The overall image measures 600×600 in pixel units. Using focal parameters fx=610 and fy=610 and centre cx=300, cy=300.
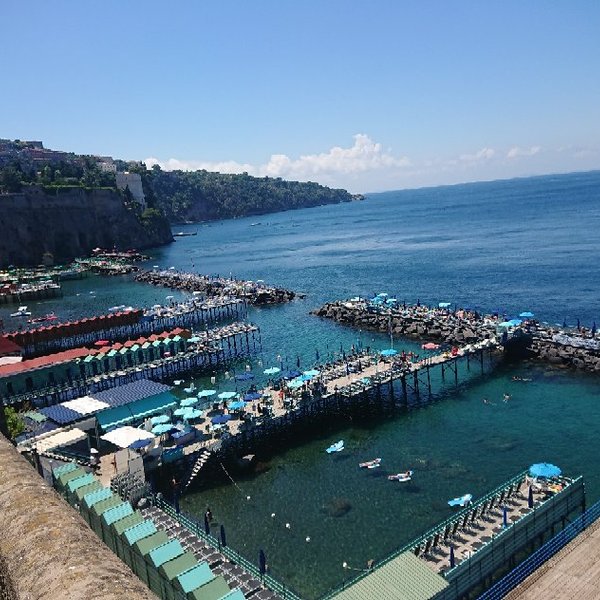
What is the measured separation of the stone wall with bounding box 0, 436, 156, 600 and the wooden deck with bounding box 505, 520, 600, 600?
20106mm

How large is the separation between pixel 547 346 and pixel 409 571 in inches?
1720

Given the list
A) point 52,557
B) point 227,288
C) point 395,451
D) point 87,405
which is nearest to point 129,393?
point 87,405

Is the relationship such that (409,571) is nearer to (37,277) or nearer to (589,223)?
(37,277)

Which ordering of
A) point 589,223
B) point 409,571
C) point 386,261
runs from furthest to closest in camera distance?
point 589,223 < point 386,261 < point 409,571

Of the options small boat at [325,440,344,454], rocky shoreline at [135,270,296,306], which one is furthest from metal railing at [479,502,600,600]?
rocky shoreline at [135,270,296,306]

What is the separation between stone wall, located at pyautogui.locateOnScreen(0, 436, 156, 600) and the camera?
596 centimetres

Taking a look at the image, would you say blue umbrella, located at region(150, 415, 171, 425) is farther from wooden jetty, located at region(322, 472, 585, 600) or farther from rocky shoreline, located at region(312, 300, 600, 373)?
rocky shoreline, located at region(312, 300, 600, 373)

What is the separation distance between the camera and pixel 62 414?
47656 millimetres

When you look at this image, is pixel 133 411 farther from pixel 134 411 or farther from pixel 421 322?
pixel 421 322

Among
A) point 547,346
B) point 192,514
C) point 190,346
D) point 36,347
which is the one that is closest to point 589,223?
point 547,346

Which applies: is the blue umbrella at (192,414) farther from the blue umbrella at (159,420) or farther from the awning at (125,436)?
the awning at (125,436)

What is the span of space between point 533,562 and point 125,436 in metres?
27.8

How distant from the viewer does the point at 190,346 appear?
7125 centimetres

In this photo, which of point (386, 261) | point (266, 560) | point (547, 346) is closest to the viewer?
point (266, 560)
